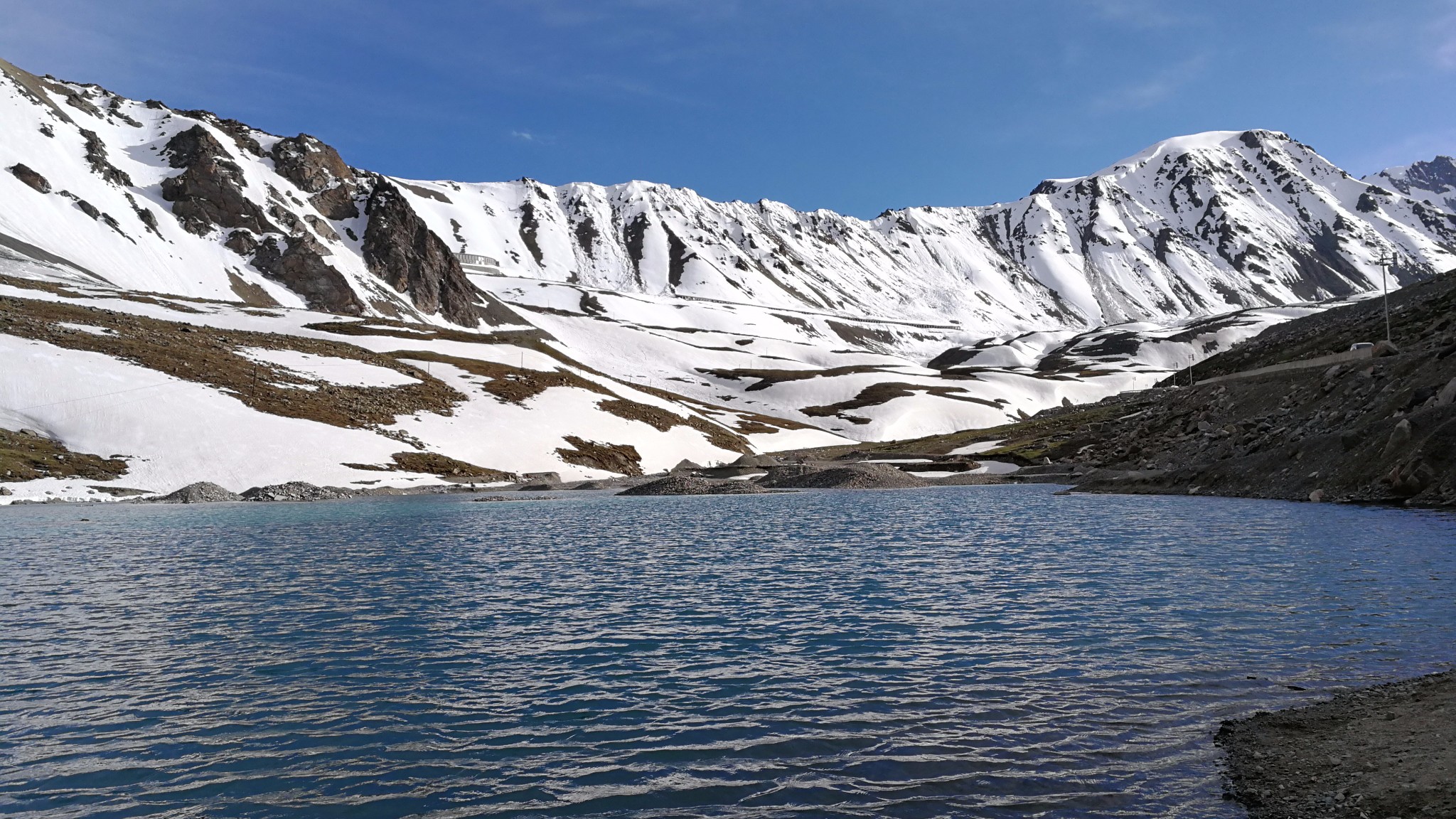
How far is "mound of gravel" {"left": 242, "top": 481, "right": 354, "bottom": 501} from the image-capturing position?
71.4m

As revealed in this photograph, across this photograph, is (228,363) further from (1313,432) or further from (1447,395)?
(1447,395)

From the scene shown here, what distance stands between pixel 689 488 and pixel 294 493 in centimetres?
3623

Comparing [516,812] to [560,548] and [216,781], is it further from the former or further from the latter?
[560,548]

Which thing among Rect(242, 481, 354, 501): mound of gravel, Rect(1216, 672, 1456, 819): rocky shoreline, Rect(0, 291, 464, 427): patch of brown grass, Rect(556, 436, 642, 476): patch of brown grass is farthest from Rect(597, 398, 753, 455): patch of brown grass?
Rect(1216, 672, 1456, 819): rocky shoreline

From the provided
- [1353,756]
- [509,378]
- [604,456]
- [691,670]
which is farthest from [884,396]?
[1353,756]

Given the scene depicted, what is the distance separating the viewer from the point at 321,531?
148ft

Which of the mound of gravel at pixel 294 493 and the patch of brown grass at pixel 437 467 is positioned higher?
the patch of brown grass at pixel 437 467

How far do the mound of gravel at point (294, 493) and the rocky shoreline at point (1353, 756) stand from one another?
7537cm

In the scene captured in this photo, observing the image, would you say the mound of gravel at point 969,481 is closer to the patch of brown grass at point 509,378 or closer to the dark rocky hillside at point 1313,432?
the dark rocky hillside at point 1313,432

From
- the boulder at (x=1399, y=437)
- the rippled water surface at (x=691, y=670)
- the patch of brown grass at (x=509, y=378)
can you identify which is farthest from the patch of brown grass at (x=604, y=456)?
the boulder at (x=1399, y=437)

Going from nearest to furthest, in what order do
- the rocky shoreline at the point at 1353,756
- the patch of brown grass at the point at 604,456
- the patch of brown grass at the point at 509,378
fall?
the rocky shoreline at the point at 1353,756, the patch of brown grass at the point at 604,456, the patch of brown grass at the point at 509,378

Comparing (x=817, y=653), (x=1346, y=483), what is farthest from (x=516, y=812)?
(x=1346, y=483)

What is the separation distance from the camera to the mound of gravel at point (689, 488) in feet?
273

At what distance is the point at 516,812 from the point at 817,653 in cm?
861
